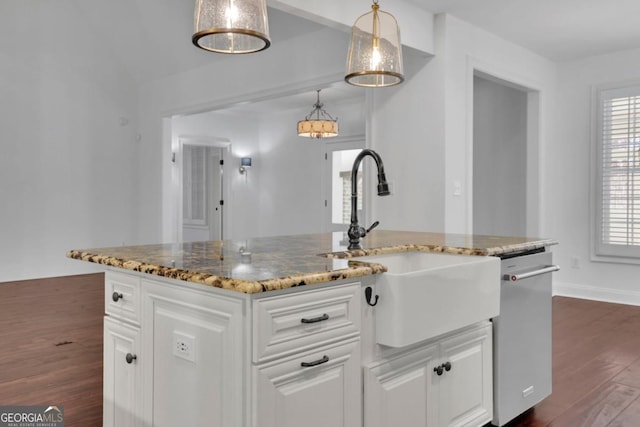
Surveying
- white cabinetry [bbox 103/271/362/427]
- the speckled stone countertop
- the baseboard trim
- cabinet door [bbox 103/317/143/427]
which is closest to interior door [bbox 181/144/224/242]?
the baseboard trim

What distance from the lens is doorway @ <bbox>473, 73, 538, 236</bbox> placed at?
5887mm

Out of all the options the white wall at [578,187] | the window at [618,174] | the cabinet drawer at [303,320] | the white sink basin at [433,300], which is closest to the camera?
the cabinet drawer at [303,320]

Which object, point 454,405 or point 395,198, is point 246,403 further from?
point 395,198

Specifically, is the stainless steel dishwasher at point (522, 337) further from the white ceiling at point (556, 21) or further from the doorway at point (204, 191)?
the doorway at point (204, 191)

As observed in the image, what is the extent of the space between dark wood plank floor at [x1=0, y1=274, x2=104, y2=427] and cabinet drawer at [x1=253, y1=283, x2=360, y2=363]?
1.55m

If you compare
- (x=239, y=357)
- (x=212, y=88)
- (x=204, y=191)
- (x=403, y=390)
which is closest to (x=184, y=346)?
(x=239, y=357)

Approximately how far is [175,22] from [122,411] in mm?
5280

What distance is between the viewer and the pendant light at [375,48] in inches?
99.2

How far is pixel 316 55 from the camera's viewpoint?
5.05 m

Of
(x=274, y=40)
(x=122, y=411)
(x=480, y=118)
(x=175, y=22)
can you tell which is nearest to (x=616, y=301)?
(x=480, y=118)

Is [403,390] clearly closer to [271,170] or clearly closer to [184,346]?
[184,346]

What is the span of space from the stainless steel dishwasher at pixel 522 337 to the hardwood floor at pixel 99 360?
0.21 m

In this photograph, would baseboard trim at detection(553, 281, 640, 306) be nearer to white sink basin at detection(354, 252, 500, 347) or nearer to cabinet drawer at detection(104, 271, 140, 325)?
white sink basin at detection(354, 252, 500, 347)

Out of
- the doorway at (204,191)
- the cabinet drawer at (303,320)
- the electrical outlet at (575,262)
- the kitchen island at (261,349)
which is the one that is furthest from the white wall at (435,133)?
the doorway at (204,191)
